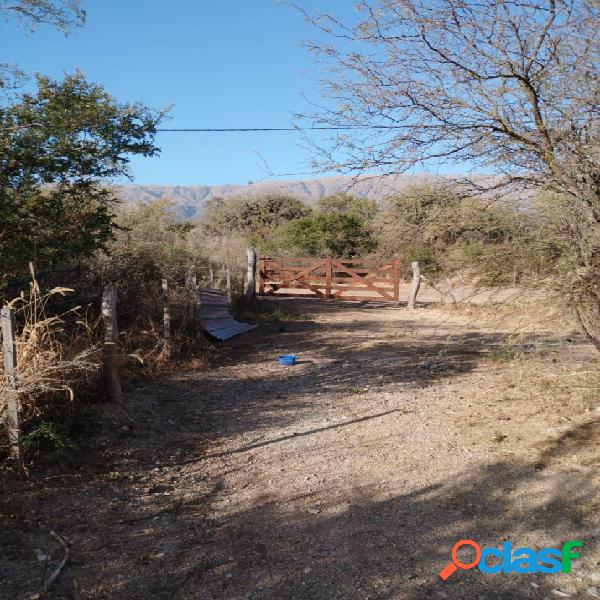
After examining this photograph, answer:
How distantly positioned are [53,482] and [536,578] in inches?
134

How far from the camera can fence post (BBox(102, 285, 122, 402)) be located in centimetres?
602

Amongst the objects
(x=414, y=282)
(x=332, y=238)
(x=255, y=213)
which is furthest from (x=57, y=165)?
(x=255, y=213)

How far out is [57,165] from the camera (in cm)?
667

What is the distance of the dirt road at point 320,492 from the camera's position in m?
3.09

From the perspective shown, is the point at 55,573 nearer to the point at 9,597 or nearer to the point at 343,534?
the point at 9,597

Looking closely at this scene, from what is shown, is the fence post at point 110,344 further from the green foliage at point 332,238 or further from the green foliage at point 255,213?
the green foliage at point 255,213

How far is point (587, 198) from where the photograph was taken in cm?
476

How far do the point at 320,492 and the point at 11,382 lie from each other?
2.48 meters

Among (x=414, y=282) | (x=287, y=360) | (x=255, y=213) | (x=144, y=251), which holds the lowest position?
(x=287, y=360)

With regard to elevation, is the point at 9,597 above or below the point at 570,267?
below

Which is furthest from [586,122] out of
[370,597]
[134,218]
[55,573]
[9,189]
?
[134,218]

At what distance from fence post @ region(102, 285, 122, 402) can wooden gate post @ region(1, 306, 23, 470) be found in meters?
1.70

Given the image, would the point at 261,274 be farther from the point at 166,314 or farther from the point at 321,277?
the point at 166,314

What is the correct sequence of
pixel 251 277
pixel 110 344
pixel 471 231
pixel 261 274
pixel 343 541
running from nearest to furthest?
pixel 343 541, pixel 471 231, pixel 110 344, pixel 251 277, pixel 261 274
